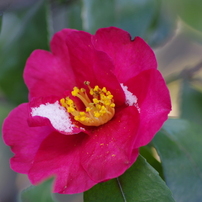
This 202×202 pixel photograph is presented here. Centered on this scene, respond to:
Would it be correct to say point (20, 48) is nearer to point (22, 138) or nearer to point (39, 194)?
point (22, 138)

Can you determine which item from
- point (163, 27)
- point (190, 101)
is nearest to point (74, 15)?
point (163, 27)

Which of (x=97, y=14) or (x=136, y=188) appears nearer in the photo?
(x=136, y=188)

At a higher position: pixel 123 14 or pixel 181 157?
pixel 123 14

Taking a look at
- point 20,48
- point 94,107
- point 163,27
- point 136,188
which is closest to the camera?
point 136,188

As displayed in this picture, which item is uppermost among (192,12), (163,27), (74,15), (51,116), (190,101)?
(51,116)

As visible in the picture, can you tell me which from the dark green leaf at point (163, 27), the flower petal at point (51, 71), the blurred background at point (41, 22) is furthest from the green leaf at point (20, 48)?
the dark green leaf at point (163, 27)

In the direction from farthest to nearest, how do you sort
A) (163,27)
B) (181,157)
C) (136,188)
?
(163,27), (181,157), (136,188)

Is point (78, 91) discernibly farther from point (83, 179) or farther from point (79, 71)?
point (83, 179)

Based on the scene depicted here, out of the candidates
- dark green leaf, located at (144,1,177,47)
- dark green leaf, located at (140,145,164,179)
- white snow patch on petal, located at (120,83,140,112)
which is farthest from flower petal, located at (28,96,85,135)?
dark green leaf, located at (144,1,177,47)

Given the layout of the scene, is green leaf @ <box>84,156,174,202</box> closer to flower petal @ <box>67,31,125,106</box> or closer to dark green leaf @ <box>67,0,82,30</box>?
flower petal @ <box>67,31,125,106</box>
